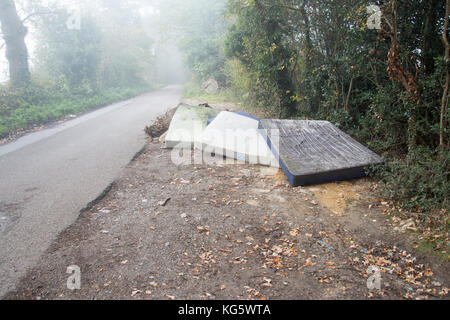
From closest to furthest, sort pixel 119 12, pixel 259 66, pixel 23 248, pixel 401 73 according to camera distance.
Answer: pixel 23 248 < pixel 401 73 < pixel 259 66 < pixel 119 12

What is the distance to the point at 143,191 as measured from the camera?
14.3ft

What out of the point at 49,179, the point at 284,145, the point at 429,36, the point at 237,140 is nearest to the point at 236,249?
the point at 284,145

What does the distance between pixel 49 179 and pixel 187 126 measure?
9.52 ft

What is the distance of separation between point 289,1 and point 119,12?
Answer: 2196 centimetres

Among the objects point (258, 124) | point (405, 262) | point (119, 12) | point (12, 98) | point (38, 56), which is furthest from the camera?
point (119, 12)

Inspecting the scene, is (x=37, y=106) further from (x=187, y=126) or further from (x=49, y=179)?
(x=49, y=179)

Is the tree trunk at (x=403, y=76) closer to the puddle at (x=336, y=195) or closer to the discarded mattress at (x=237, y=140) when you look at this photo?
the puddle at (x=336, y=195)

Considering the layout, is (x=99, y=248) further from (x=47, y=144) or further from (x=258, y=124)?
(x=47, y=144)

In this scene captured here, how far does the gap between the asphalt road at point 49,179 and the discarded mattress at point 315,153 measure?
106 inches

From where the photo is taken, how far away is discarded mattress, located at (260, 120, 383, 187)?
14.1 ft

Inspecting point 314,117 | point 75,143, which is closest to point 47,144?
point 75,143

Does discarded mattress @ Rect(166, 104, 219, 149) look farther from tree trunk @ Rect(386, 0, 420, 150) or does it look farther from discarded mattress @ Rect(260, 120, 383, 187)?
tree trunk @ Rect(386, 0, 420, 150)

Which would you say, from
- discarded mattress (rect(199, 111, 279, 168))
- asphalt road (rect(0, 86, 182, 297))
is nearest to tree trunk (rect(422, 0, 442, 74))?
discarded mattress (rect(199, 111, 279, 168))

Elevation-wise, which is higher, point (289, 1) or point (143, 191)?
point (289, 1)
